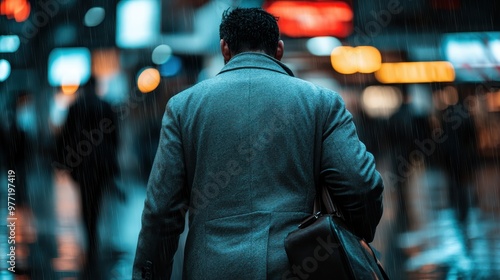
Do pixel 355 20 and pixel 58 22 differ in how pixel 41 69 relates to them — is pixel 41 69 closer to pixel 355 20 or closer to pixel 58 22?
pixel 58 22

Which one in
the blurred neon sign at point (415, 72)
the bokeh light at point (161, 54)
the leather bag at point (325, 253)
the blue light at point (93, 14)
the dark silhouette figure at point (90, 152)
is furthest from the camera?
the blurred neon sign at point (415, 72)

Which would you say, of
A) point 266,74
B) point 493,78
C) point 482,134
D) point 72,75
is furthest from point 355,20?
point 266,74

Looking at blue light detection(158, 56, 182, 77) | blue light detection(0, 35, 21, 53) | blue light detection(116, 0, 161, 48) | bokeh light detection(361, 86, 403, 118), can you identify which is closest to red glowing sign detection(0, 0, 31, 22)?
blue light detection(0, 35, 21, 53)

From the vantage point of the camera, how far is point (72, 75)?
9.42 m

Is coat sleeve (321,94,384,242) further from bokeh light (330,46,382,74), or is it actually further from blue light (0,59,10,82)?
bokeh light (330,46,382,74)

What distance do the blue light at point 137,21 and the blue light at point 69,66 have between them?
0.48 m

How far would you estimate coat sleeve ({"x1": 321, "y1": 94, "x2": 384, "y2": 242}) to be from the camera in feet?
7.57

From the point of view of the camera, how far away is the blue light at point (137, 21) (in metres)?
9.20

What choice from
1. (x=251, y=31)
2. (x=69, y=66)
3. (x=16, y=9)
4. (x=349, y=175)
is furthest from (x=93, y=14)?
(x=349, y=175)

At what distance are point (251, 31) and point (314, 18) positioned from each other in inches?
274

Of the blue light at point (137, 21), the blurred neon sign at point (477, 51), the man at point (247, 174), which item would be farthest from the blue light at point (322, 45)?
the man at point (247, 174)

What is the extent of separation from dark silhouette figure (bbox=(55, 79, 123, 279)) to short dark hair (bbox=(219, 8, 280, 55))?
488 centimetres

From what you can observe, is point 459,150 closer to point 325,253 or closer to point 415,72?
point 415,72

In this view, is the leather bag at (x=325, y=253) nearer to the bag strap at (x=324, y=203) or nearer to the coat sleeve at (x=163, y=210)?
the bag strap at (x=324, y=203)
